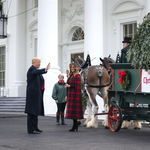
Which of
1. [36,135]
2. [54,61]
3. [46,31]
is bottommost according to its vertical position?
[36,135]

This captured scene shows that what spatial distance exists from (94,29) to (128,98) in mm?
8663

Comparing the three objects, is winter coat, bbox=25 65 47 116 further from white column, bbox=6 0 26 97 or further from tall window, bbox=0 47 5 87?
tall window, bbox=0 47 5 87

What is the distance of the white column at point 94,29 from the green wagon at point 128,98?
7.47 meters

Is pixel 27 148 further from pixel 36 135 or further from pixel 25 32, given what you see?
pixel 25 32

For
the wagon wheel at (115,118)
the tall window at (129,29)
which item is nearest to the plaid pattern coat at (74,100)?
the wagon wheel at (115,118)

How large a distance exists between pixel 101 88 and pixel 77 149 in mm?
4303

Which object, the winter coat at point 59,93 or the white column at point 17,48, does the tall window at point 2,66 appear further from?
the winter coat at point 59,93

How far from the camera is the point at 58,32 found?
70.7 ft

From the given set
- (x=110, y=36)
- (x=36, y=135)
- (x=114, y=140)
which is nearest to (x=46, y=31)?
(x=110, y=36)

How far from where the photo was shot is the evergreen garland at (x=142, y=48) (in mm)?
7570

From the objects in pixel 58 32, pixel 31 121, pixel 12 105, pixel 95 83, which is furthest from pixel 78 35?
pixel 31 121

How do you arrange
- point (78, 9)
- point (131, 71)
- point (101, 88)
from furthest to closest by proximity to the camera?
1. point (78, 9)
2. point (101, 88)
3. point (131, 71)

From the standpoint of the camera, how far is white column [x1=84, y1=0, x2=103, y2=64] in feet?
54.0

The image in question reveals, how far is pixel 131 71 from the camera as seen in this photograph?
816cm
